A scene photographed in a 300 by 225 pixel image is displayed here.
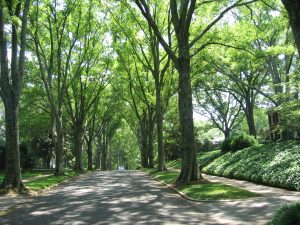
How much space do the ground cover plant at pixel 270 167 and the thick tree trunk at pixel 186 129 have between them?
2782 millimetres

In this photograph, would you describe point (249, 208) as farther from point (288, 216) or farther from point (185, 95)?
point (185, 95)

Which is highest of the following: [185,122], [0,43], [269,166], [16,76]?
[0,43]

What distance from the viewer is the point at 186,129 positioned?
17812mm

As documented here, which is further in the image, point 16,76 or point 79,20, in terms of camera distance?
point 79,20

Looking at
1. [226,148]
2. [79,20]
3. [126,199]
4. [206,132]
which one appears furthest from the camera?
[206,132]

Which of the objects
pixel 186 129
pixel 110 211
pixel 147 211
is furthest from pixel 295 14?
pixel 186 129

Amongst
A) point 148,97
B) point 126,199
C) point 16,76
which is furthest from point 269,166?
point 148,97

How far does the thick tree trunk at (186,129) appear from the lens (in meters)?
17.5

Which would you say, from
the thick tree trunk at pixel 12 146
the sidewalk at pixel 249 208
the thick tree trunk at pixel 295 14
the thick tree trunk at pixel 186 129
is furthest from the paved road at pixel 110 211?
the thick tree trunk at pixel 295 14

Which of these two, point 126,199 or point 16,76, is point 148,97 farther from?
point 126,199

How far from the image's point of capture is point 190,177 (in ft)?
57.4

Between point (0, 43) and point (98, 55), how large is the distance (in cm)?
1842

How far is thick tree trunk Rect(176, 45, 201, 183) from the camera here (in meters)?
17.5

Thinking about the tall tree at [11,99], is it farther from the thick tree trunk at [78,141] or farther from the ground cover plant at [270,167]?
the thick tree trunk at [78,141]
